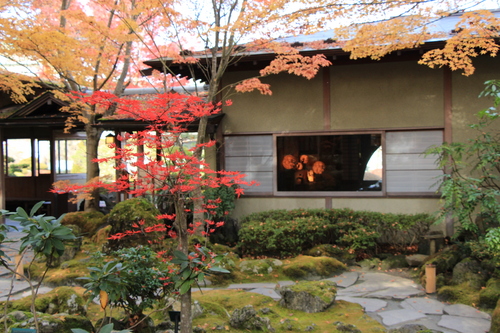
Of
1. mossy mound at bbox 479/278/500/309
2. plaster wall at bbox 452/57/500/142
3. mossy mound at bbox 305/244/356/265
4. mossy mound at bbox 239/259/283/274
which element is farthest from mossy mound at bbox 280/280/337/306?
plaster wall at bbox 452/57/500/142

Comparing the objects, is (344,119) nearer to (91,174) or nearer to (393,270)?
(393,270)

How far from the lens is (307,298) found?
600 centimetres

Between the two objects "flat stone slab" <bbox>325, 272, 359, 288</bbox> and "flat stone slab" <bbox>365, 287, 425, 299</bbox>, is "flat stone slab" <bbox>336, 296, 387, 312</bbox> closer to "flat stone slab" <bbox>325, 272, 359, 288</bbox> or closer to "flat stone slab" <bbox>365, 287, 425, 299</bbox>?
"flat stone slab" <bbox>365, 287, 425, 299</bbox>

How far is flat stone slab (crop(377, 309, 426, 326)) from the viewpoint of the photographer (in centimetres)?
555

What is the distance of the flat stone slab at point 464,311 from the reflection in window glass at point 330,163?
4.34 m

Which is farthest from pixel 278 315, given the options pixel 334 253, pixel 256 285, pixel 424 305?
pixel 334 253

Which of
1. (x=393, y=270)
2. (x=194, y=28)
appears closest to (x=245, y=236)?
(x=393, y=270)

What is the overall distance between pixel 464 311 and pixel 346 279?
2.20m

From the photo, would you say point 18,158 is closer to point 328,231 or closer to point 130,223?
point 130,223

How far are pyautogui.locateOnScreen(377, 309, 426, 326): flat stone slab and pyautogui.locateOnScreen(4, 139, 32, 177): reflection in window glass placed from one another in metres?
13.1

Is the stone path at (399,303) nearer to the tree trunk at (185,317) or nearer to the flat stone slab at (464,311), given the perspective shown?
the flat stone slab at (464,311)

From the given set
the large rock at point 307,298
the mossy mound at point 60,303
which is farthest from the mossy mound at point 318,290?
the mossy mound at point 60,303

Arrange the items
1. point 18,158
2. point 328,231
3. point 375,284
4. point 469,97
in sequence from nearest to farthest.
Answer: point 375,284 → point 328,231 → point 469,97 → point 18,158

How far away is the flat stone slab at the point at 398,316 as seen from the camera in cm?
555
